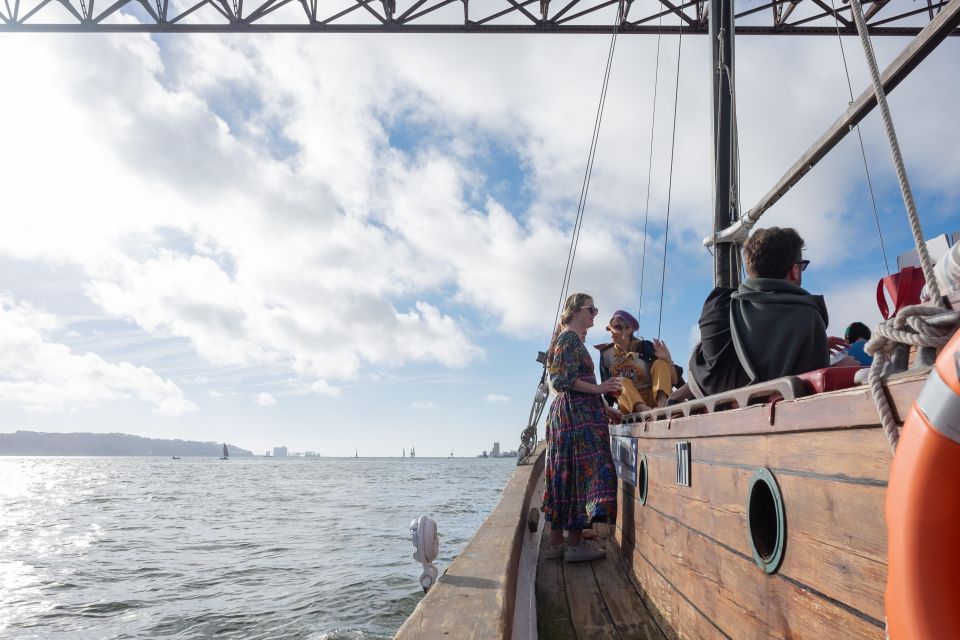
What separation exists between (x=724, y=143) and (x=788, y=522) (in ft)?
14.9

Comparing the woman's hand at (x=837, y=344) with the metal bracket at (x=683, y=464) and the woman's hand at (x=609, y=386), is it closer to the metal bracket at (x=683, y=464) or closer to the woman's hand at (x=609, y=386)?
the metal bracket at (x=683, y=464)

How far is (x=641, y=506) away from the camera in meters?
3.20

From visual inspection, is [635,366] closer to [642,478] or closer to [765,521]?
[642,478]

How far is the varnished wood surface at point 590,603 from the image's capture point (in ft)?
8.28

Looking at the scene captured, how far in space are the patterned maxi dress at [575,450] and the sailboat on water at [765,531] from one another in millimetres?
182

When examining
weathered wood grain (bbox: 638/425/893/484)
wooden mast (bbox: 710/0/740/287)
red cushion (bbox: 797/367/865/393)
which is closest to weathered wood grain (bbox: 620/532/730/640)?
weathered wood grain (bbox: 638/425/893/484)

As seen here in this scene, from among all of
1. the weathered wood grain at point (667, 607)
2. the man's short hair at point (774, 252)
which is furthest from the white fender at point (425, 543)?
the man's short hair at point (774, 252)

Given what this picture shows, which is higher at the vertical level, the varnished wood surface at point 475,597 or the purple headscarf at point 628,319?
the purple headscarf at point 628,319

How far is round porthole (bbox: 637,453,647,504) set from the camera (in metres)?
3.15

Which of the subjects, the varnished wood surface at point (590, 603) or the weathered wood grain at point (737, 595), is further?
the varnished wood surface at point (590, 603)

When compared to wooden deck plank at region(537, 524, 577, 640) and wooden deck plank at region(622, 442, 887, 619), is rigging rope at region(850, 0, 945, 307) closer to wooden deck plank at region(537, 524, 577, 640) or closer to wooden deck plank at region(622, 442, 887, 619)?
wooden deck plank at region(622, 442, 887, 619)

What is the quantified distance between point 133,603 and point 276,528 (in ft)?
18.2

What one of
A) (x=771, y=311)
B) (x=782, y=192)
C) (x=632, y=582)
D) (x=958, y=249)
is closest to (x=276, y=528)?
(x=632, y=582)

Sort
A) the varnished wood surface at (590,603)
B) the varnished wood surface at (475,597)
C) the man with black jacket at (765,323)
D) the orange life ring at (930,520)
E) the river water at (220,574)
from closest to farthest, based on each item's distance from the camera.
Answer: the orange life ring at (930,520), the varnished wood surface at (475,597), the man with black jacket at (765,323), the varnished wood surface at (590,603), the river water at (220,574)
